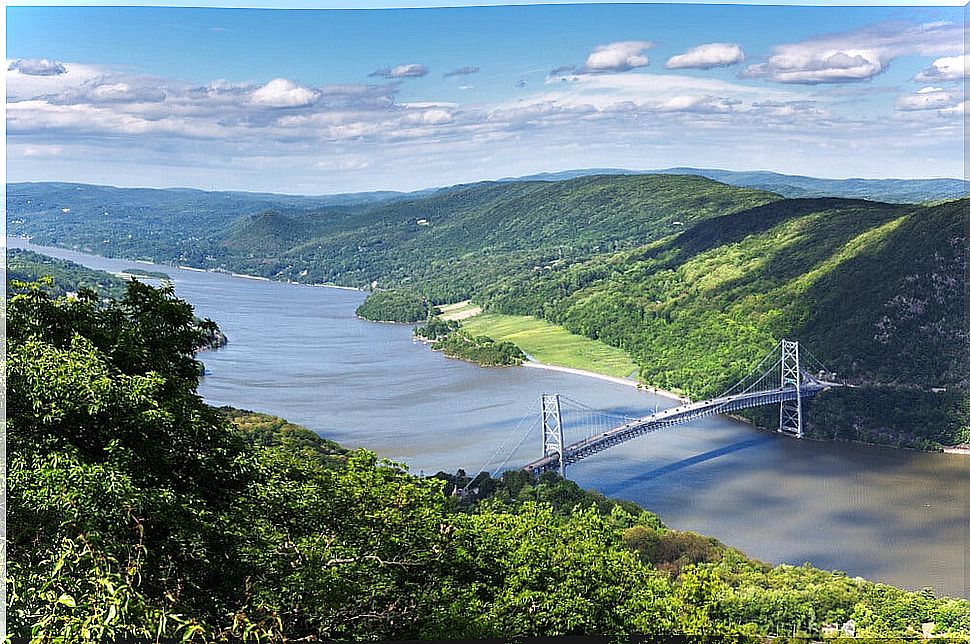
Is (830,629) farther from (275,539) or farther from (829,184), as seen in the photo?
(829,184)

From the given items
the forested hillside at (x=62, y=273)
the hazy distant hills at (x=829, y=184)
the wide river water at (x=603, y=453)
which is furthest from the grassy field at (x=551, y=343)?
the forested hillside at (x=62, y=273)

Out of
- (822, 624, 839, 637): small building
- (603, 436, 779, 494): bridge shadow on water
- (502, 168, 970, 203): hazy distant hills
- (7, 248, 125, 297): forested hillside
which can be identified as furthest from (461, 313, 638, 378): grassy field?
(7, 248, 125, 297): forested hillside

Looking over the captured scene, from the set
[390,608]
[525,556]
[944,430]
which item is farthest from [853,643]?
[944,430]

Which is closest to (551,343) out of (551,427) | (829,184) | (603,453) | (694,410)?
Answer: (551,427)

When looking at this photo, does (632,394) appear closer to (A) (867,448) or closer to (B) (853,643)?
(A) (867,448)

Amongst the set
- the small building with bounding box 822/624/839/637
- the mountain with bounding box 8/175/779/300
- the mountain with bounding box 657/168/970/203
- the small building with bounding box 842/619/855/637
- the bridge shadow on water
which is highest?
the mountain with bounding box 657/168/970/203

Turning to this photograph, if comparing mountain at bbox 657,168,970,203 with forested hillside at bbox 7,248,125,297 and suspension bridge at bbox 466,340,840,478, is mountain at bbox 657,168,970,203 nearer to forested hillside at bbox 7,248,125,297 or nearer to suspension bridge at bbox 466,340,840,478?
suspension bridge at bbox 466,340,840,478

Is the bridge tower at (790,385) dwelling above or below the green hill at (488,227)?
below

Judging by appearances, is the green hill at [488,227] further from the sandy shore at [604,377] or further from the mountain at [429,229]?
the sandy shore at [604,377]

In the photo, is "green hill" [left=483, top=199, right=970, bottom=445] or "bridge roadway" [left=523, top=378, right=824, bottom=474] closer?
"bridge roadway" [left=523, top=378, right=824, bottom=474]
